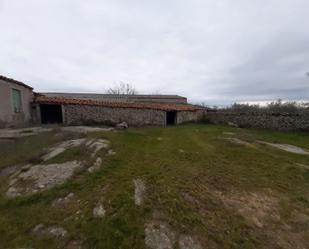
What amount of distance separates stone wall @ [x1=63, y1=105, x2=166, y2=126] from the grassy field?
670 centimetres

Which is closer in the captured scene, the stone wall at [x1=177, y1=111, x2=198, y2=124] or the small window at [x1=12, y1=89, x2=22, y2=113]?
the small window at [x1=12, y1=89, x2=22, y2=113]

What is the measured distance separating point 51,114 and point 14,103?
4463 mm

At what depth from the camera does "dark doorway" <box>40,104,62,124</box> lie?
14.9 metres

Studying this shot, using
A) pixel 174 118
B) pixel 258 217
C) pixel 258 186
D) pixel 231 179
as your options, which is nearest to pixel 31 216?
pixel 258 217

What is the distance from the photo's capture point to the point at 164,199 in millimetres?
4047

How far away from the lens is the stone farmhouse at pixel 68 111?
10.7 m

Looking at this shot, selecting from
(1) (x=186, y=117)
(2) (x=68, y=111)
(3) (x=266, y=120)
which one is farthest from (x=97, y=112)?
(3) (x=266, y=120)

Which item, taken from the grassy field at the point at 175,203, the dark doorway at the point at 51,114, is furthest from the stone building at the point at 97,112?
the grassy field at the point at 175,203

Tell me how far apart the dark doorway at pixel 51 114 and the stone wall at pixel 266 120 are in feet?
46.7

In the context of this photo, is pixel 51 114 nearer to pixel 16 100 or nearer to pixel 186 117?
pixel 16 100

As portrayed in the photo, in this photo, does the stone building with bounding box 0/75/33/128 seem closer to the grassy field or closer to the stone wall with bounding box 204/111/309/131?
the grassy field

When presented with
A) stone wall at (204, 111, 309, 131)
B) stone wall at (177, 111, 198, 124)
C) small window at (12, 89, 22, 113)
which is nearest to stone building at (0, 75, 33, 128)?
small window at (12, 89, 22, 113)

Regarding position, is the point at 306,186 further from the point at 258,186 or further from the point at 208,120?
the point at 208,120

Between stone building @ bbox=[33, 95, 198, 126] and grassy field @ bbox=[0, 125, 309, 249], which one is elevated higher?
stone building @ bbox=[33, 95, 198, 126]
